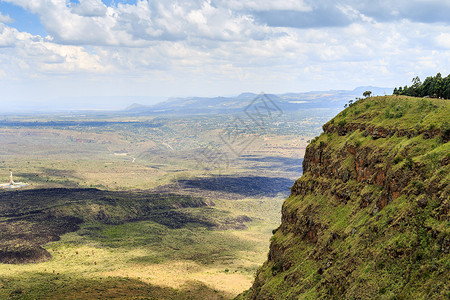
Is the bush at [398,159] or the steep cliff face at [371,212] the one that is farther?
the bush at [398,159]

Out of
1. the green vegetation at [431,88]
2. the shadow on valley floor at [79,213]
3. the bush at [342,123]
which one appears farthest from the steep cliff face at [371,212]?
the shadow on valley floor at [79,213]

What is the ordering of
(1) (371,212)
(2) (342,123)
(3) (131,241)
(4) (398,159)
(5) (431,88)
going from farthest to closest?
1. (3) (131,241)
2. (5) (431,88)
3. (2) (342,123)
4. (1) (371,212)
5. (4) (398,159)

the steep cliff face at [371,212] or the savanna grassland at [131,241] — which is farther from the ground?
the steep cliff face at [371,212]

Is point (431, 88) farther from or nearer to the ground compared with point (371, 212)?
farther from the ground

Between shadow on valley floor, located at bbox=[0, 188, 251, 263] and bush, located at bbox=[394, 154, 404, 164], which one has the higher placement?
bush, located at bbox=[394, 154, 404, 164]

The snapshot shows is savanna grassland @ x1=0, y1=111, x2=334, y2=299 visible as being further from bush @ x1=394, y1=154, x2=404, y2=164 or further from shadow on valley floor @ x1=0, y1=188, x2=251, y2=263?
bush @ x1=394, y1=154, x2=404, y2=164

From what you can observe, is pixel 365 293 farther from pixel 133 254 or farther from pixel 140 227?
pixel 140 227

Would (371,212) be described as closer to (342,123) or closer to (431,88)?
(342,123)

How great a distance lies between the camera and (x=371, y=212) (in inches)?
1254

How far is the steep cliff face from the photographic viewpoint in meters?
25.1

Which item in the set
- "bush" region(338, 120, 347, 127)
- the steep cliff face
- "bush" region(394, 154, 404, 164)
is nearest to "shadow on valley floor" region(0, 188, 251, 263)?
the steep cliff face

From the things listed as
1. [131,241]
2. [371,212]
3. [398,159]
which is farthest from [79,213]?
[398,159]

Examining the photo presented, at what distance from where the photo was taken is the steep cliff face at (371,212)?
25.1 metres

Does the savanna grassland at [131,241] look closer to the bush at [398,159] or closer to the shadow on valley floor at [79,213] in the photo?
the shadow on valley floor at [79,213]
